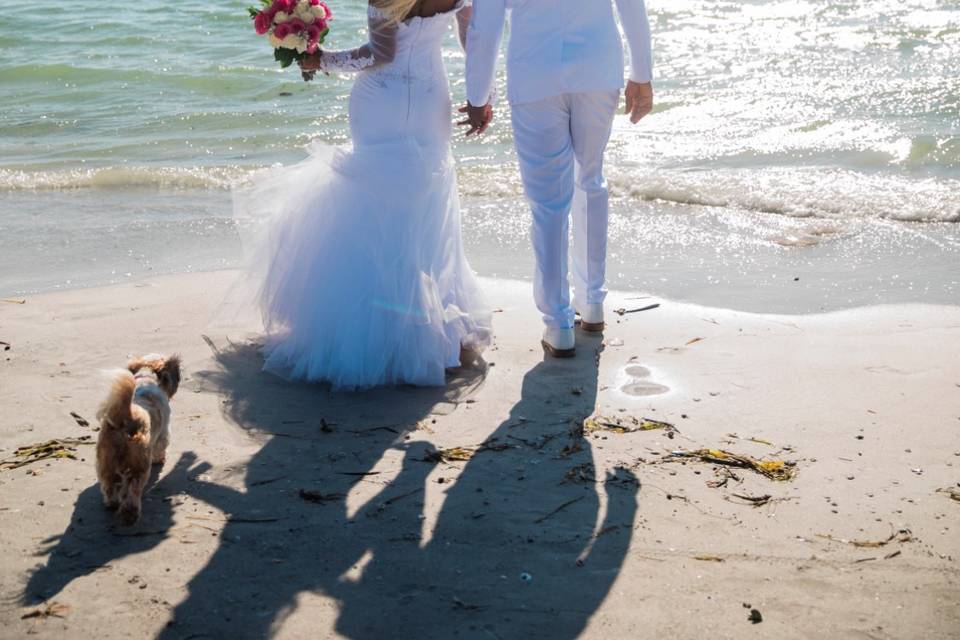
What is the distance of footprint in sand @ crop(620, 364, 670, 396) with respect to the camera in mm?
5109

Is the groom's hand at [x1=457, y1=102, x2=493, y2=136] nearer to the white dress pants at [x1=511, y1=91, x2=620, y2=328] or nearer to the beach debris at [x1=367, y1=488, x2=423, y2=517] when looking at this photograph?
the white dress pants at [x1=511, y1=91, x2=620, y2=328]

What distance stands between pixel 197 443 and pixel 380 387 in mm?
979

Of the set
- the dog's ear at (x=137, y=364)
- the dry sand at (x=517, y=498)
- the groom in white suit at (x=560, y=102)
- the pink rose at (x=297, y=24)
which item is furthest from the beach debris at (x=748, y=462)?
the pink rose at (x=297, y=24)

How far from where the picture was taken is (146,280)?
23.1ft

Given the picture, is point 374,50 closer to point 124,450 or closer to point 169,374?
point 169,374

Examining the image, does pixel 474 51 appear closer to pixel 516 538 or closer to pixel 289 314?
pixel 289 314

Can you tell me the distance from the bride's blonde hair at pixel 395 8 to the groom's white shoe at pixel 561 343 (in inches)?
68.4

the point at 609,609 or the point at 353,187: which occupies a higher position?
the point at 353,187

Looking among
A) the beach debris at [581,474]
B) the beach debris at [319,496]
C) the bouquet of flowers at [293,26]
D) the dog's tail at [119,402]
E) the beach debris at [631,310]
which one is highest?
the bouquet of flowers at [293,26]

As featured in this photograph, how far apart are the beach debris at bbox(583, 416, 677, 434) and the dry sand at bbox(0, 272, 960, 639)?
43 mm

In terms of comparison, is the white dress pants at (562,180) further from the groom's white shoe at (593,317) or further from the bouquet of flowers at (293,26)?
the bouquet of flowers at (293,26)

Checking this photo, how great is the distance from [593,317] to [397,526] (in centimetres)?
231

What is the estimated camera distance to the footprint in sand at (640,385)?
511 cm

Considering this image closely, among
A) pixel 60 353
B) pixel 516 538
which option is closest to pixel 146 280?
pixel 60 353
